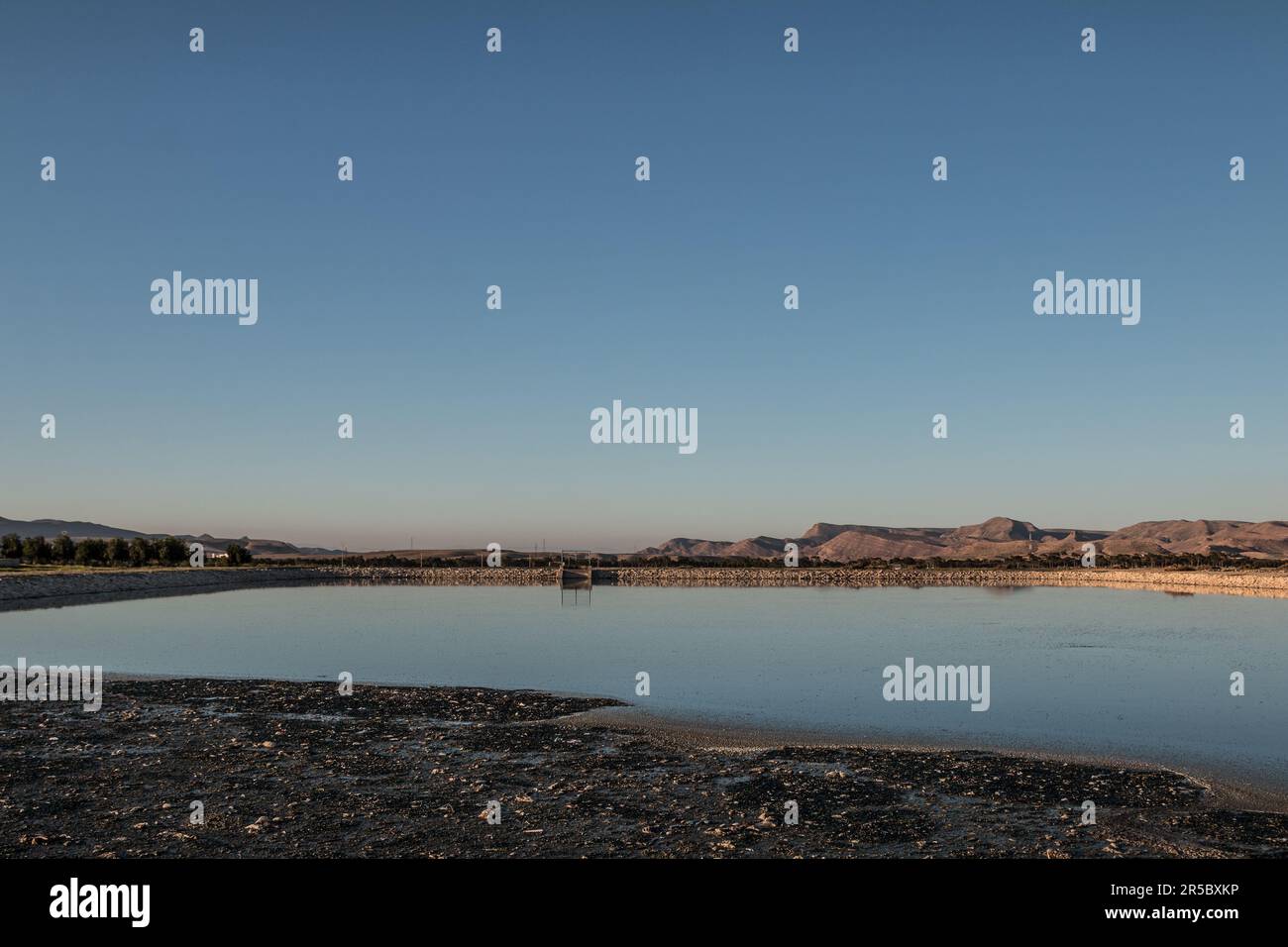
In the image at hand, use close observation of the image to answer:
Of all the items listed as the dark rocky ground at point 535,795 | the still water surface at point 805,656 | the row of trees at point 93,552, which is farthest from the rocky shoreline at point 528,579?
the dark rocky ground at point 535,795

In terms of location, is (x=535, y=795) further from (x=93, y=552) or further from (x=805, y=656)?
(x=93, y=552)

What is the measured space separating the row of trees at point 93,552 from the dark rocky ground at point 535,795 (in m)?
112

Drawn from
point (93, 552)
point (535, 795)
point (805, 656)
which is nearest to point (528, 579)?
point (93, 552)

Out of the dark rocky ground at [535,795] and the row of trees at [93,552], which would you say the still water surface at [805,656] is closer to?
the dark rocky ground at [535,795]

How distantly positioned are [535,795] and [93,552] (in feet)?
413

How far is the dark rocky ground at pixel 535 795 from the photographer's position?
1224 centimetres

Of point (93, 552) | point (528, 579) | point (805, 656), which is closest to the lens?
point (805, 656)

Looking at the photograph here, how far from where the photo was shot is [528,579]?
13062cm

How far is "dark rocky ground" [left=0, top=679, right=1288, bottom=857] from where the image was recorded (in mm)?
12242

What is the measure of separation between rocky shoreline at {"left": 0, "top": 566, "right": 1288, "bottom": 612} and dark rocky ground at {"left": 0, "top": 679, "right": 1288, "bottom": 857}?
55.1 metres
